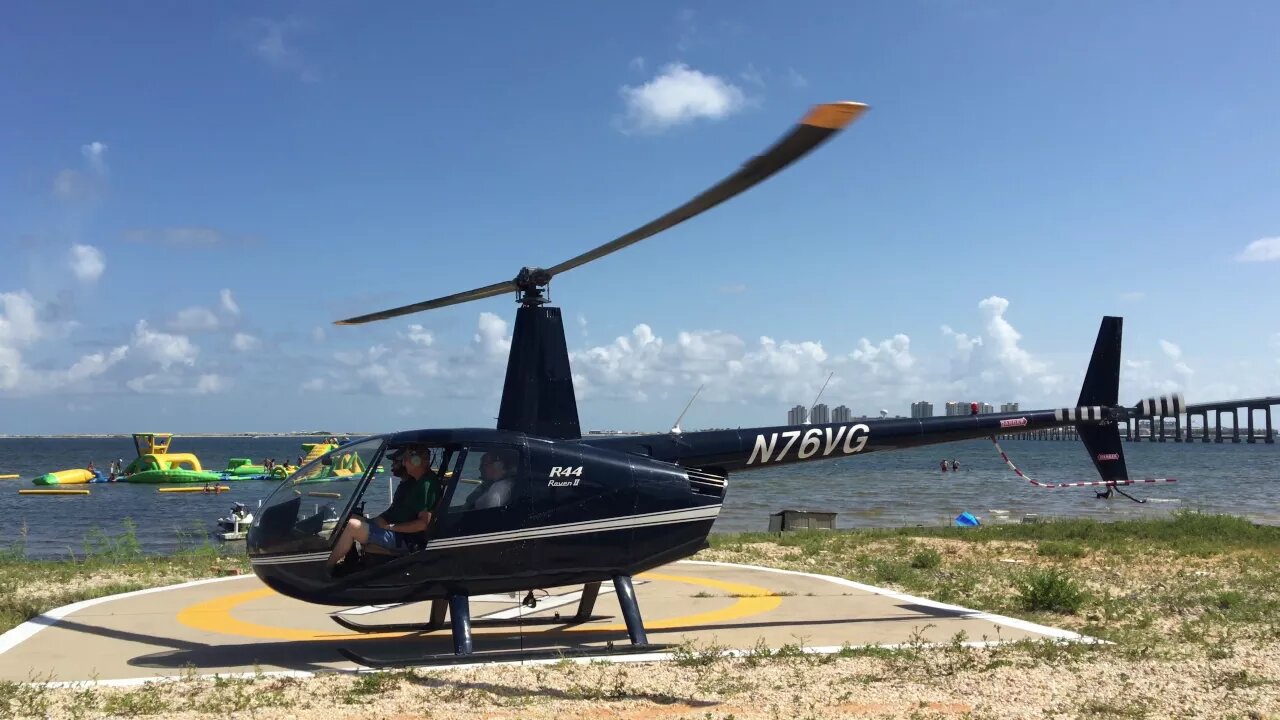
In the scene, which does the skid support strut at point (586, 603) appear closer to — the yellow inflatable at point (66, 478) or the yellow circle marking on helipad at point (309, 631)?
the yellow circle marking on helipad at point (309, 631)

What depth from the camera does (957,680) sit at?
7.10m

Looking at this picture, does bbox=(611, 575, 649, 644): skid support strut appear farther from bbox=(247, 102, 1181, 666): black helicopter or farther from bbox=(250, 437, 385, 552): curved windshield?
bbox=(250, 437, 385, 552): curved windshield

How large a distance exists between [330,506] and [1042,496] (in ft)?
148

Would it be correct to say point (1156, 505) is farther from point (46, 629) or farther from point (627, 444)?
point (46, 629)

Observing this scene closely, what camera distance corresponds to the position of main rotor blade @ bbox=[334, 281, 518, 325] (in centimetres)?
899

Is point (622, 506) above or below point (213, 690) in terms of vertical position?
above

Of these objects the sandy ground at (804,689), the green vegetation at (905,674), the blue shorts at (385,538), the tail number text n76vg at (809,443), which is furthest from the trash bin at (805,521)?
the blue shorts at (385,538)

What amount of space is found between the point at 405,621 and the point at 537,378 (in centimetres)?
346

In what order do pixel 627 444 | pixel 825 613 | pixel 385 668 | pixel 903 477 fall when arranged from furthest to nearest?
pixel 903 477, pixel 825 613, pixel 627 444, pixel 385 668

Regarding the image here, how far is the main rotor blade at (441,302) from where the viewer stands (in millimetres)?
8992

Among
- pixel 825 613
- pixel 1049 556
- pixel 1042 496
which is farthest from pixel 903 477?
pixel 825 613

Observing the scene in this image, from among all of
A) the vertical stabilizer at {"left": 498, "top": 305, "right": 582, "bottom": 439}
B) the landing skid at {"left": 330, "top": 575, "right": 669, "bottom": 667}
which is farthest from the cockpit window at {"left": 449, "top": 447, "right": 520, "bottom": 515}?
the landing skid at {"left": 330, "top": 575, "right": 669, "bottom": 667}

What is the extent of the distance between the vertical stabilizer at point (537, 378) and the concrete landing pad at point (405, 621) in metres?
2.15

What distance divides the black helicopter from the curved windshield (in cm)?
1
